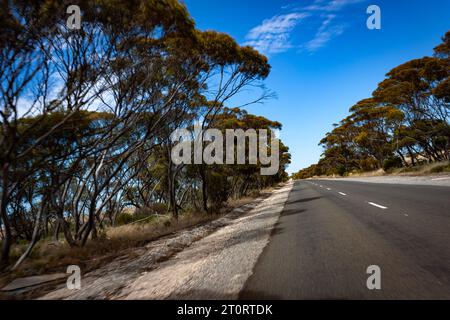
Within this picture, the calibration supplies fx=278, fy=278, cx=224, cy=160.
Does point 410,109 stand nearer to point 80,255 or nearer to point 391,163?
point 391,163

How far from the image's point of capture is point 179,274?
4.67 m

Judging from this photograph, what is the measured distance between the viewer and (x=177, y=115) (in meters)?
14.4

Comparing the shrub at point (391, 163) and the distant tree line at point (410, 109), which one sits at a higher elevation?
the distant tree line at point (410, 109)

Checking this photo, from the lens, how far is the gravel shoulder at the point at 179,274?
3809 millimetres

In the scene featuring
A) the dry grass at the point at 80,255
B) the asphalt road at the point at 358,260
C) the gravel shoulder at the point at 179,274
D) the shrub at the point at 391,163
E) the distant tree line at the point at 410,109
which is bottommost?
the dry grass at the point at 80,255

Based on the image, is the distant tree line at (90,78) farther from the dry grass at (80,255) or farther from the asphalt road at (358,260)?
the asphalt road at (358,260)

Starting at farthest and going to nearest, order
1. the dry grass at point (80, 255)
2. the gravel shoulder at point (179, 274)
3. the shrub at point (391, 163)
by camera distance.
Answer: the shrub at point (391, 163)
the dry grass at point (80, 255)
the gravel shoulder at point (179, 274)

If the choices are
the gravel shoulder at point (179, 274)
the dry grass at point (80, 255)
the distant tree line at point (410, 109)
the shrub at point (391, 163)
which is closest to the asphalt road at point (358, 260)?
the gravel shoulder at point (179, 274)

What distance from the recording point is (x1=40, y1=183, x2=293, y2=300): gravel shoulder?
381 cm

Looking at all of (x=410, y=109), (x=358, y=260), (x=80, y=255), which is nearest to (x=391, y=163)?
(x=410, y=109)

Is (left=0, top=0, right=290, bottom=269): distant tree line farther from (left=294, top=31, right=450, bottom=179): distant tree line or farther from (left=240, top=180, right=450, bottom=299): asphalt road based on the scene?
(left=294, top=31, right=450, bottom=179): distant tree line

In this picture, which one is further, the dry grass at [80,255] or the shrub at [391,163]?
the shrub at [391,163]

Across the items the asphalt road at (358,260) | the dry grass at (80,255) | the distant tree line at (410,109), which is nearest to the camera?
the asphalt road at (358,260)
